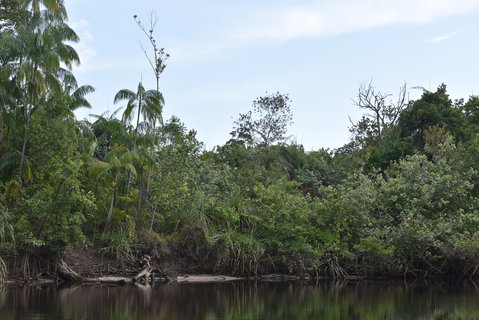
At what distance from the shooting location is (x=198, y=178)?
88.7ft

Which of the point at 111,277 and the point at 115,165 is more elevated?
the point at 115,165

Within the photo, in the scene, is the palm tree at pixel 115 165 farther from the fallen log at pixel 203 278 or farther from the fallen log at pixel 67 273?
the fallen log at pixel 203 278

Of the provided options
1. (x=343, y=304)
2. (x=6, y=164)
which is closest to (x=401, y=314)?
(x=343, y=304)

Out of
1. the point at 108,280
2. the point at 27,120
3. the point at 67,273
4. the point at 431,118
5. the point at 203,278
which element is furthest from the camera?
the point at 431,118

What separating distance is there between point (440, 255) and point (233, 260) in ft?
29.8

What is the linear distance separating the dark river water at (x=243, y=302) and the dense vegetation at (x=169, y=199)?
6.79 ft

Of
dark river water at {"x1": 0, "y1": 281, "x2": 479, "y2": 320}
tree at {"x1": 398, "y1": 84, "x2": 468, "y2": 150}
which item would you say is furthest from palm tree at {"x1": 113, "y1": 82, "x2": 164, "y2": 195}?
tree at {"x1": 398, "y1": 84, "x2": 468, "y2": 150}

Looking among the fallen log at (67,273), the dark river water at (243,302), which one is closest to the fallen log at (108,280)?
the fallen log at (67,273)

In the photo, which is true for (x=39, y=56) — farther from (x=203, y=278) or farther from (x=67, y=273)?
(x=203, y=278)

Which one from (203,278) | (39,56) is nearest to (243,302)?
(203,278)

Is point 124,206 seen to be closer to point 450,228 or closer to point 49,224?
point 49,224

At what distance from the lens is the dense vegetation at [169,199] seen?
Answer: 22.6 metres

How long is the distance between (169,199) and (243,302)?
8514 millimetres

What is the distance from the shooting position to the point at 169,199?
25438 mm
